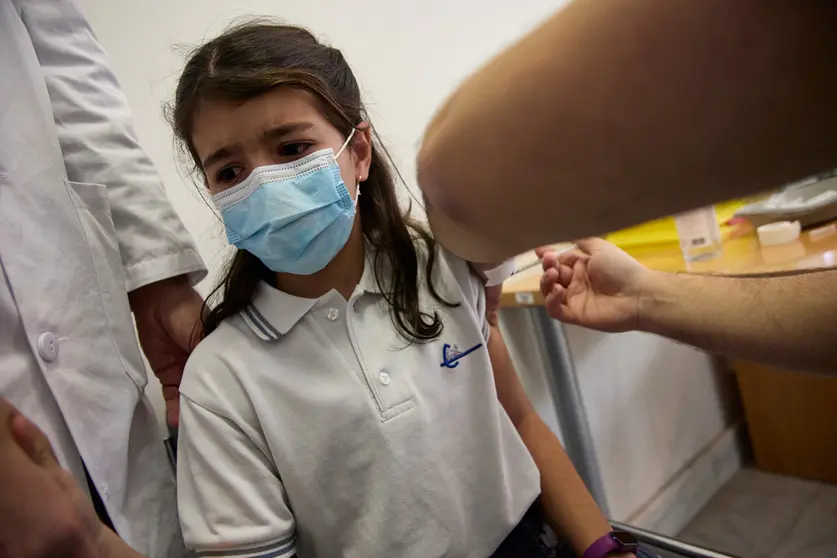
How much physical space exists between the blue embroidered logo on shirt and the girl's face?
0.30m

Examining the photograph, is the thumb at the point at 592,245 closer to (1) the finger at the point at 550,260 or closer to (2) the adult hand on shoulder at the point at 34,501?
(1) the finger at the point at 550,260

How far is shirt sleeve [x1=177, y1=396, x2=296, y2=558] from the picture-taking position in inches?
26.5

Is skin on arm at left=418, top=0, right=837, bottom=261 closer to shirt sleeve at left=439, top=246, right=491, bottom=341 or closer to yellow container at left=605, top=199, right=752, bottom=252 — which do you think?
shirt sleeve at left=439, top=246, right=491, bottom=341

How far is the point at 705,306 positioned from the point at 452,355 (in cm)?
39

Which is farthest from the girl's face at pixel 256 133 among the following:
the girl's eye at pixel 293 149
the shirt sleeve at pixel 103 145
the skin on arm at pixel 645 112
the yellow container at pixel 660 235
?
the yellow container at pixel 660 235

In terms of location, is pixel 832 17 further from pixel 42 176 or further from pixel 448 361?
pixel 42 176

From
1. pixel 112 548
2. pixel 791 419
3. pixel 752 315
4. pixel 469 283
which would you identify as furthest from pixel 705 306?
pixel 791 419

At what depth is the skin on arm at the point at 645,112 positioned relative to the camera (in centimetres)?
22

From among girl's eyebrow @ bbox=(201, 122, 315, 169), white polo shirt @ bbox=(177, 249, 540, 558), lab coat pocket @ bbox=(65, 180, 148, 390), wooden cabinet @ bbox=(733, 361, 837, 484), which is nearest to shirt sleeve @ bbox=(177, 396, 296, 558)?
white polo shirt @ bbox=(177, 249, 540, 558)

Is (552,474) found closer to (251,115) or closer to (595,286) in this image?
(595,286)

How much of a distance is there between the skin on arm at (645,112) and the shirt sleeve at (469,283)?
591 mm

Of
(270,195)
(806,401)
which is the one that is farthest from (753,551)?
(270,195)

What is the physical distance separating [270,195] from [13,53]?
43 cm

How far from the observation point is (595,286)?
3.03 feet
